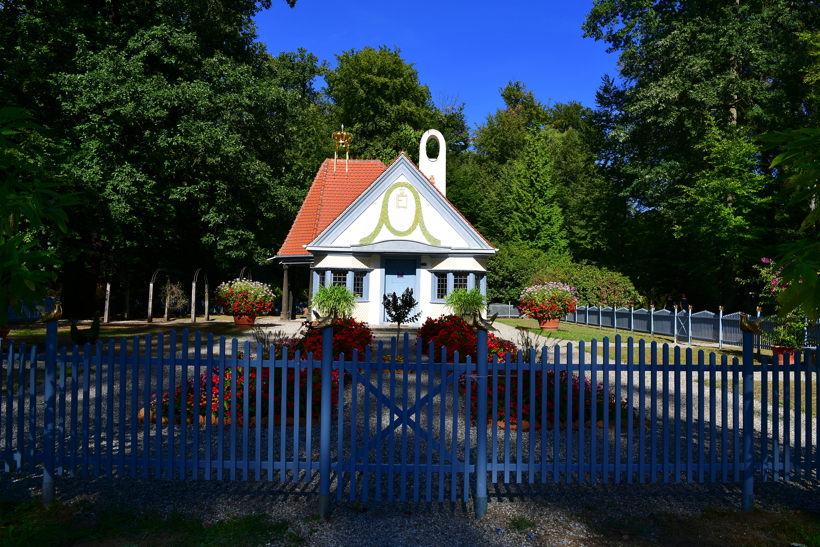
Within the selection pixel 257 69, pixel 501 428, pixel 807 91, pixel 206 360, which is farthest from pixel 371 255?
pixel 807 91

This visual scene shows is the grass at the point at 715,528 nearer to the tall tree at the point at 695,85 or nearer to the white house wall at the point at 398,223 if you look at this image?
the white house wall at the point at 398,223

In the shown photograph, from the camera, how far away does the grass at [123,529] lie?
4.07 m

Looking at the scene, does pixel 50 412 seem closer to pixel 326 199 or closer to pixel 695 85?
pixel 326 199

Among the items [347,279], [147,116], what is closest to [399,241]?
[347,279]

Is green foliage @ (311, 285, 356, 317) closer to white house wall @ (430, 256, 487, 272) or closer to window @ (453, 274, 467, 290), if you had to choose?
white house wall @ (430, 256, 487, 272)

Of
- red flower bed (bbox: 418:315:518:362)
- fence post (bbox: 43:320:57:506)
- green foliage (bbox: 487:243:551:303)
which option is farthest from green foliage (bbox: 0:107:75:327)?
green foliage (bbox: 487:243:551:303)

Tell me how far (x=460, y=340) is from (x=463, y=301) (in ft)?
31.9

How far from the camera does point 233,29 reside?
1043 inches

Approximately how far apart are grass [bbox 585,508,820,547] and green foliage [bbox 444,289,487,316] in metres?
14.6

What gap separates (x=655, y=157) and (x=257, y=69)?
23.1 meters

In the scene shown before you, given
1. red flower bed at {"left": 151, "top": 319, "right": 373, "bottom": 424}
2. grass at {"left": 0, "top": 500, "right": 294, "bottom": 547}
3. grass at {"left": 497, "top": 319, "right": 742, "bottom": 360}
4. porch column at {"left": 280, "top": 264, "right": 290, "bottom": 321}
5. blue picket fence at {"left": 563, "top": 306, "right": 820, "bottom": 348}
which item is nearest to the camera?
grass at {"left": 0, "top": 500, "right": 294, "bottom": 547}

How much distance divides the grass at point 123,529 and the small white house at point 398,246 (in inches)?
684

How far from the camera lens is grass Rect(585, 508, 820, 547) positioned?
422 centimetres

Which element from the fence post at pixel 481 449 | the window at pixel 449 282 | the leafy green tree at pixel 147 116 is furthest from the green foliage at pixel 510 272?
the fence post at pixel 481 449
